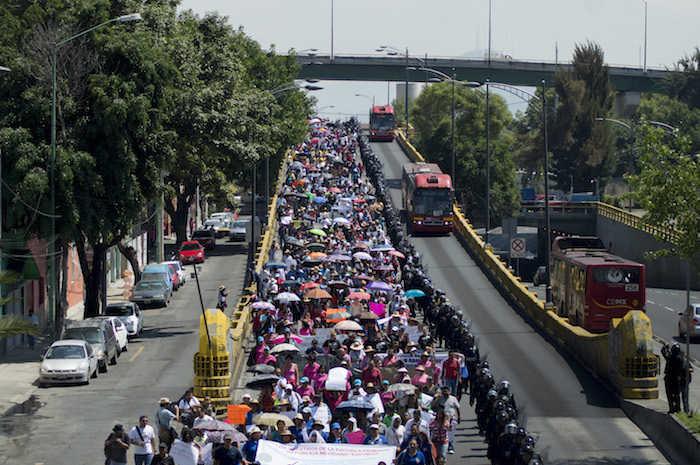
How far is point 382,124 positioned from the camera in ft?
364

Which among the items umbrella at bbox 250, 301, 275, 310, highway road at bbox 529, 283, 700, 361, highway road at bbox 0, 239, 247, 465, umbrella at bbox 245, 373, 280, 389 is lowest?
highway road at bbox 529, 283, 700, 361

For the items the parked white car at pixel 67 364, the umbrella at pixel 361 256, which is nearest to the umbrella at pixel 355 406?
the parked white car at pixel 67 364

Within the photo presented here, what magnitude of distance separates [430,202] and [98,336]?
29.9 metres

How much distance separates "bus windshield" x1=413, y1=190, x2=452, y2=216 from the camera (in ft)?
197

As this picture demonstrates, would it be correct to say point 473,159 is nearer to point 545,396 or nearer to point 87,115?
point 87,115

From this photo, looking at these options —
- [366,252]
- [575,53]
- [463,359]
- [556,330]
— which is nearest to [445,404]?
[463,359]

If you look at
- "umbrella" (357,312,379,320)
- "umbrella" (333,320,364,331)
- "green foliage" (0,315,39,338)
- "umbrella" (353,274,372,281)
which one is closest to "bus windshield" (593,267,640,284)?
"umbrella" (353,274,372,281)

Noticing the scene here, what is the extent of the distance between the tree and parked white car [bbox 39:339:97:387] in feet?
267

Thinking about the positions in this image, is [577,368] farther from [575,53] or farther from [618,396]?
[575,53]

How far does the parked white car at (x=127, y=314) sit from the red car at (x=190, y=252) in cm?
1752

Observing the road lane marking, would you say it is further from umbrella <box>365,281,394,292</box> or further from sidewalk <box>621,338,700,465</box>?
sidewalk <box>621,338,700,465</box>

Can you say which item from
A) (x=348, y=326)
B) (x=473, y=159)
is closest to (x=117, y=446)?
(x=348, y=326)

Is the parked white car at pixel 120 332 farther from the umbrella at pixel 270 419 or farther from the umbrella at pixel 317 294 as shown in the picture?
the umbrella at pixel 270 419

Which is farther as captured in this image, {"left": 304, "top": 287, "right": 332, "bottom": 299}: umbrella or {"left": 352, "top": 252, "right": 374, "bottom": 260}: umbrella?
{"left": 352, "top": 252, "right": 374, "bottom": 260}: umbrella
